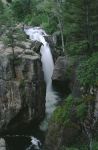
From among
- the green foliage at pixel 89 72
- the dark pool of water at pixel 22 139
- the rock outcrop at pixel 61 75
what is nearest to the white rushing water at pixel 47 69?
the rock outcrop at pixel 61 75

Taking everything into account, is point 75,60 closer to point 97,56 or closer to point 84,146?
point 97,56

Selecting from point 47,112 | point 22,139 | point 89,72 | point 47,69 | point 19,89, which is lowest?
point 22,139

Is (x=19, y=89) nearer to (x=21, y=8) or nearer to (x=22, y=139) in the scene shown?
(x=22, y=139)

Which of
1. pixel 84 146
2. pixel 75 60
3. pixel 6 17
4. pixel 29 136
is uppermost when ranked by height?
pixel 6 17

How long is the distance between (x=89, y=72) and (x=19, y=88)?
8.10 m

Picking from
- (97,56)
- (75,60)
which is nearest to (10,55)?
(75,60)

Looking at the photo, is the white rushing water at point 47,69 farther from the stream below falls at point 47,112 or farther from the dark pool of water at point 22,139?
the dark pool of water at point 22,139

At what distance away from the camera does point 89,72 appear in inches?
990

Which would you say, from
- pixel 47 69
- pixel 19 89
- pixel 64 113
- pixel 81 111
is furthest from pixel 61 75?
pixel 81 111

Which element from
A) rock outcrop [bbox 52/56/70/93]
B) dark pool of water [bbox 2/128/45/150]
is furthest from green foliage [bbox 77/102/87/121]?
rock outcrop [bbox 52/56/70/93]

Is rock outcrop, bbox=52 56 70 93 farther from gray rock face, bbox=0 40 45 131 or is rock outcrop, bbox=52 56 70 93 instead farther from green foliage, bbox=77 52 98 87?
green foliage, bbox=77 52 98 87

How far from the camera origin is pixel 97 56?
2580 centimetres

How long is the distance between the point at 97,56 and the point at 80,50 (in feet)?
7.47

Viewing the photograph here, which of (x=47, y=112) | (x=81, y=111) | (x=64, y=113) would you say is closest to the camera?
(x=81, y=111)
